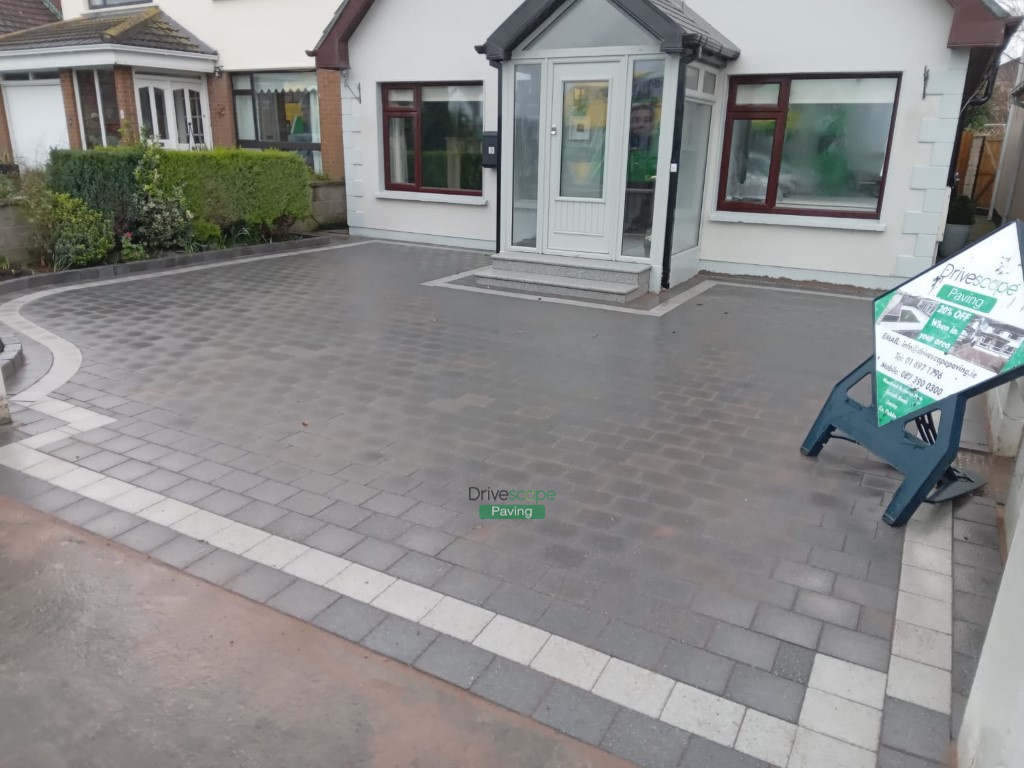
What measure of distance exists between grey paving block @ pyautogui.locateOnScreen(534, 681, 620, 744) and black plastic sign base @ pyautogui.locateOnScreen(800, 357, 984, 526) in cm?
209

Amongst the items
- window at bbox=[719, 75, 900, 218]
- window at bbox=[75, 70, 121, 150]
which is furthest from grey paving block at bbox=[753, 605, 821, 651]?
window at bbox=[75, 70, 121, 150]

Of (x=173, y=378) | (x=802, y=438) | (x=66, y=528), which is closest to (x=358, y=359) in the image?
(x=173, y=378)

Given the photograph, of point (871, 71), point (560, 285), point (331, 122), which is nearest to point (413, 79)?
point (331, 122)

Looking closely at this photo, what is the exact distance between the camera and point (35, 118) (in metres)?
15.9

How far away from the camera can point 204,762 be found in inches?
94.3

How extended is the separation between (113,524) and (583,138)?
732cm

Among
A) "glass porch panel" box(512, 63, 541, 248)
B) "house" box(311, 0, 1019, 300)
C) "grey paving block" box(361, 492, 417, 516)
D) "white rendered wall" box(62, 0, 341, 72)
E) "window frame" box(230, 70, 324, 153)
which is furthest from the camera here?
"window frame" box(230, 70, 324, 153)

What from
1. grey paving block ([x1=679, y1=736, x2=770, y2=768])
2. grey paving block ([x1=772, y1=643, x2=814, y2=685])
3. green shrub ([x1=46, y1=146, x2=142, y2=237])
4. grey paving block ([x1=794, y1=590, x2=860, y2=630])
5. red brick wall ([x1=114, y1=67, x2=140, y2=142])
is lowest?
grey paving block ([x1=679, y1=736, x2=770, y2=768])

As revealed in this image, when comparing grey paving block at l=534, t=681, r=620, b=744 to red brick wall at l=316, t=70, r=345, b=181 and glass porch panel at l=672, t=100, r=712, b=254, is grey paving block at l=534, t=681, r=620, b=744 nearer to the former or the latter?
glass porch panel at l=672, t=100, r=712, b=254

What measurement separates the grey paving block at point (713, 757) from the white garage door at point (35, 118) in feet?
55.5

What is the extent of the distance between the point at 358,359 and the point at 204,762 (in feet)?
14.2

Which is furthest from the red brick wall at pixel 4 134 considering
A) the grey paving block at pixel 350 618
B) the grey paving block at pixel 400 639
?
the grey paving block at pixel 400 639

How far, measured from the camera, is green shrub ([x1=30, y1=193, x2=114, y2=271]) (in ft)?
30.2

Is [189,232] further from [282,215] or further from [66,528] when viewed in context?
[66,528]
